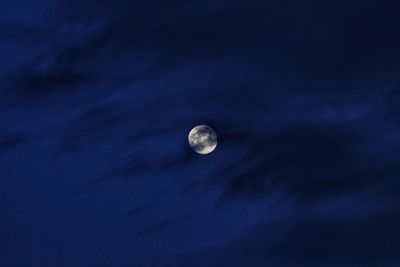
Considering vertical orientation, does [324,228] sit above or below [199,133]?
below

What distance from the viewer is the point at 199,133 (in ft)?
48.7

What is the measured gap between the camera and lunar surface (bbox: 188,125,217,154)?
14820 mm

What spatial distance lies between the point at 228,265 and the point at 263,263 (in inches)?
79.3

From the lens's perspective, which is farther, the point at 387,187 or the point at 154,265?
the point at 154,265

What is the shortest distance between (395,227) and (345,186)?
3921mm

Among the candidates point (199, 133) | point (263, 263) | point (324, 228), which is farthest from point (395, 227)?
point (199, 133)

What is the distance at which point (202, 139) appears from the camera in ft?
49.3

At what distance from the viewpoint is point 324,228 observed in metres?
19.9

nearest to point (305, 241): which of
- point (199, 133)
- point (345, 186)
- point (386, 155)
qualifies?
point (345, 186)

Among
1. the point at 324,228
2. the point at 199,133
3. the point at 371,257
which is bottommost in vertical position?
the point at 371,257

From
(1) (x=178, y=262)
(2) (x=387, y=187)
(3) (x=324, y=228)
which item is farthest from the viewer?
(1) (x=178, y=262)

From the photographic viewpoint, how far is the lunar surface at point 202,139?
14820mm

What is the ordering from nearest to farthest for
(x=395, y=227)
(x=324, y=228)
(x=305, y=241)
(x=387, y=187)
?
1. (x=387, y=187)
2. (x=395, y=227)
3. (x=324, y=228)
4. (x=305, y=241)

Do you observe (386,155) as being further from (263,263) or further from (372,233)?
(263,263)
